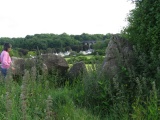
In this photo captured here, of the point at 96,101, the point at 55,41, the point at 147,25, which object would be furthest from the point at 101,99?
the point at 55,41

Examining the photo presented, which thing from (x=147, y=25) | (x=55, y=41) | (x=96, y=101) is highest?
(x=147, y=25)

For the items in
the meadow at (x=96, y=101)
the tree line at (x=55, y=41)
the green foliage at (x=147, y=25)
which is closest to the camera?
the meadow at (x=96, y=101)

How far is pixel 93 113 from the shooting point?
6.12 meters

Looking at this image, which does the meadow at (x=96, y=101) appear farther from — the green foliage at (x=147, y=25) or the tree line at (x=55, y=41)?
the tree line at (x=55, y=41)

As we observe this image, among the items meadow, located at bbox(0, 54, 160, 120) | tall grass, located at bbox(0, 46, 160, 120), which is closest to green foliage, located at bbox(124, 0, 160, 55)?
tall grass, located at bbox(0, 46, 160, 120)

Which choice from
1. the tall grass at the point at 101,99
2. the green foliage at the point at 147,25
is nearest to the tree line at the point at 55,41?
the green foliage at the point at 147,25

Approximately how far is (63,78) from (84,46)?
35.9 m

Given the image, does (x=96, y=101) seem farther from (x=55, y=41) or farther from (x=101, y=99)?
(x=55, y=41)

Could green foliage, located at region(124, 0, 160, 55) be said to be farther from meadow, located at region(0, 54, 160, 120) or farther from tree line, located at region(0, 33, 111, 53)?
tree line, located at region(0, 33, 111, 53)

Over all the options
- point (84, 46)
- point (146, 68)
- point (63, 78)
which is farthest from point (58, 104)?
point (84, 46)

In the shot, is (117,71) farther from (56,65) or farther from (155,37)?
(56,65)

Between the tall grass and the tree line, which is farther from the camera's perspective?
the tree line

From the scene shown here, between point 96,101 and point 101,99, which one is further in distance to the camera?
point 96,101

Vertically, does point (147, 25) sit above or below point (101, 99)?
above
